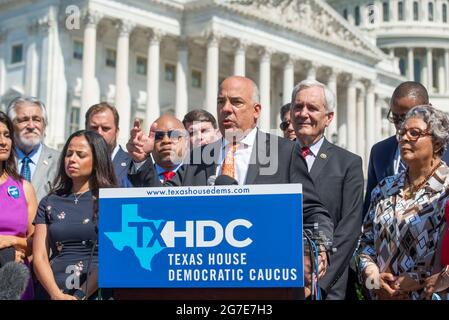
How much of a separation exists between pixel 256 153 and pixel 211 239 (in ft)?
5.55

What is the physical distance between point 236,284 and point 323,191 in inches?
110

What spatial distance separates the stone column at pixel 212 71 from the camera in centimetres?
5034

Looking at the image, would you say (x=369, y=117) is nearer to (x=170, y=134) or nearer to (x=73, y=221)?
(x=170, y=134)

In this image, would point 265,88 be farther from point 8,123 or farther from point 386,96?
point 8,123

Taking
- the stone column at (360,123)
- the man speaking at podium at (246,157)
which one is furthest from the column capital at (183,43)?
the man speaking at podium at (246,157)

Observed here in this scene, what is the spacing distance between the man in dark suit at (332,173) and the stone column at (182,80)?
Answer: 142 feet

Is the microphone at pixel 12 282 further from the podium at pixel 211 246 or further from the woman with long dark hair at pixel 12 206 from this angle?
the woman with long dark hair at pixel 12 206

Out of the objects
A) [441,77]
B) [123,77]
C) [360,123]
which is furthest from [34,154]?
[441,77]

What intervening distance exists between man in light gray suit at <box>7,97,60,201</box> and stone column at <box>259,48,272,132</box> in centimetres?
4433

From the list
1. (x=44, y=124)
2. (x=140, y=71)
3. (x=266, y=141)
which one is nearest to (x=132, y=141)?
(x=44, y=124)

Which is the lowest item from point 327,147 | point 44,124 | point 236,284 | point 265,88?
point 236,284

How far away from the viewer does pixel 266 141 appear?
267 inches

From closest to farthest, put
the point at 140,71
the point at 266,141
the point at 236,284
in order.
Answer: the point at 236,284, the point at 266,141, the point at 140,71

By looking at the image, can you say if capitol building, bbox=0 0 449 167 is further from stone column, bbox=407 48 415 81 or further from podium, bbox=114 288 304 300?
podium, bbox=114 288 304 300
